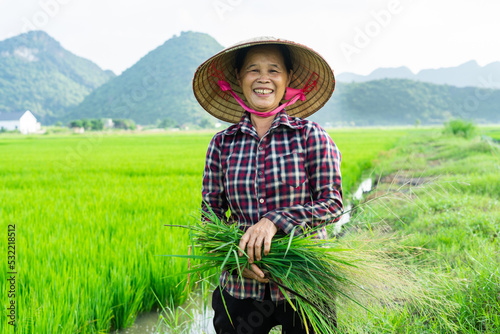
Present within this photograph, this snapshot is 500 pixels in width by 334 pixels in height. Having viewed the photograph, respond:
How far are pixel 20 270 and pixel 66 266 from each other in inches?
10.4

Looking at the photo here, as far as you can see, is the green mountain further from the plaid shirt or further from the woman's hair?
the plaid shirt

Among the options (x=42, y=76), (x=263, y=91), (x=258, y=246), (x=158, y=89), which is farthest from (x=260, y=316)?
(x=158, y=89)

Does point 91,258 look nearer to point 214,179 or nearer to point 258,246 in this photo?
point 214,179

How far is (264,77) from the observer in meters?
1.25

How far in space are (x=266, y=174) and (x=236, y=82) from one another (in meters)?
0.50

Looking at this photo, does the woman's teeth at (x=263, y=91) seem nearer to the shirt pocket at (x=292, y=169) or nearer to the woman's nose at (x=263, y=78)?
the woman's nose at (x=263, y=78)

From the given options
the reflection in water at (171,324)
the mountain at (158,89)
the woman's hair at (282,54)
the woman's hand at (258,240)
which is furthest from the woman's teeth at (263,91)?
the mountain at (158,89)

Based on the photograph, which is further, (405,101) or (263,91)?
(405,101)

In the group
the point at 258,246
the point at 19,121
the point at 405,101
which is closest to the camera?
the point at 258,246

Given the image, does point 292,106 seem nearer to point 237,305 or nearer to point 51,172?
point 237,305

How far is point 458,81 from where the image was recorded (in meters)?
164

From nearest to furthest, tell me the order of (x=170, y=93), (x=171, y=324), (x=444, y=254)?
(x=171, y=324)
(x=444, y=254)
(x=170, y=93)

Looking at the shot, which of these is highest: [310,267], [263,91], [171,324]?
[263,91]

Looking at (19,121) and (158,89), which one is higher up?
(158,89)
